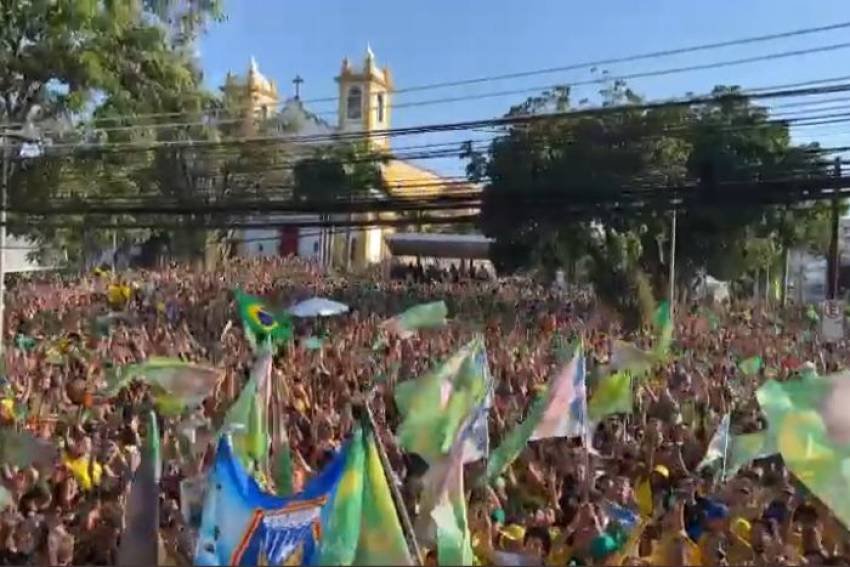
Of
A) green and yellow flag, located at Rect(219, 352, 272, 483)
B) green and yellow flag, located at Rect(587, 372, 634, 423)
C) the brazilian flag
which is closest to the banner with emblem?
green and yellow flag, located at Rect(219, 352, 272, 483)

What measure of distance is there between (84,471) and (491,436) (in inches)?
130

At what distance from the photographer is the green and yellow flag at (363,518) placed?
4.80 meters

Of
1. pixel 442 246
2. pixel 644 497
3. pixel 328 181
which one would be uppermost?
pixel 328 181

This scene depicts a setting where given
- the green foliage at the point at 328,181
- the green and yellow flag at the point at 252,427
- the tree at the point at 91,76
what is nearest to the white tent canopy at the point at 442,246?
the green foliage at the point at 328,181

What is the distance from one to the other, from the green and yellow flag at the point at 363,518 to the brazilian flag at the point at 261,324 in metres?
7.81

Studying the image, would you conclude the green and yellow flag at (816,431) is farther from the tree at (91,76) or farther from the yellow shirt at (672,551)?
the tree at (91,76)

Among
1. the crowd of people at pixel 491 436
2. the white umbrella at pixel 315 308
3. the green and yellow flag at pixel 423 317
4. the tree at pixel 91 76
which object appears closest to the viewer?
the crowd of people at pixel 491 436

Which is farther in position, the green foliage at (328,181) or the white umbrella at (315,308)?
the green foliage at (328,181)

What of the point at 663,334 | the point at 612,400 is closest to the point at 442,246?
the point at 663,334

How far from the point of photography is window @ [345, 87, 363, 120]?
61.0m

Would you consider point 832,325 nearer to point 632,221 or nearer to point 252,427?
point 632,221

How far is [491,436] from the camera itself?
9.60 m

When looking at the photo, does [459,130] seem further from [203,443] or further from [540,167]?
[540,167]

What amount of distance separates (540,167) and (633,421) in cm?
1664
